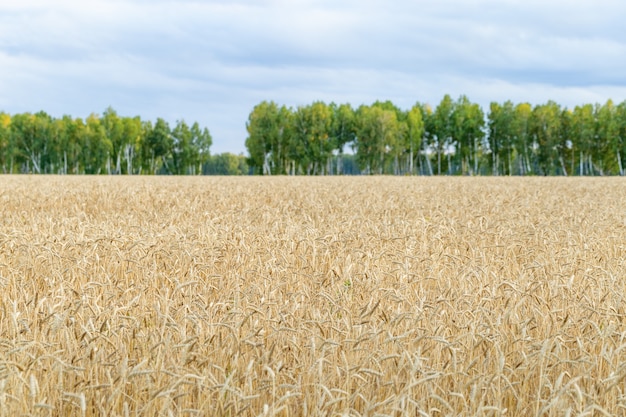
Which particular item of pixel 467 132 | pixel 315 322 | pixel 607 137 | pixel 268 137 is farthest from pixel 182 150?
pixel 315 322

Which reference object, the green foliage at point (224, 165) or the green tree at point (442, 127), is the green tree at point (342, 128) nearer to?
the green tree at point (442, 127)

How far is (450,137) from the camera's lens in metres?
104

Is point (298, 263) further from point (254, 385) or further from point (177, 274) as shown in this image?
point (254, 385)

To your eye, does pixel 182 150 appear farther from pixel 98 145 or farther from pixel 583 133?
pixel 583 133

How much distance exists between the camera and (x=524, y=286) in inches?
221

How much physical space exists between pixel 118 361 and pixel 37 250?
11.9ft

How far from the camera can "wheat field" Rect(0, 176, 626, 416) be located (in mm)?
2979

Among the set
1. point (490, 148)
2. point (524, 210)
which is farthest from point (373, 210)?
point (490, 148)

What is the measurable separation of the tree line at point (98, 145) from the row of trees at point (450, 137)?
54.3 feet

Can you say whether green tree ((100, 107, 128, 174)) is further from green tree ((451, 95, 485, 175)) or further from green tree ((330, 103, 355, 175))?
green tree ((451, 95, 485, 175))

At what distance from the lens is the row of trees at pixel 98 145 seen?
10255 centimetres

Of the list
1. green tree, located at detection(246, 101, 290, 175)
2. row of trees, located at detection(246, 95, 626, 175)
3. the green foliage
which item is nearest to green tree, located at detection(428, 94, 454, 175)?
row of trees, located at detection(246, 95, 626, 175)

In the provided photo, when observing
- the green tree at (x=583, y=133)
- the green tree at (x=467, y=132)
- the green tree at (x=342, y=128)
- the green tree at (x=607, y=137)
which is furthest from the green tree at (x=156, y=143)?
the green tree at (x=607, y=137)

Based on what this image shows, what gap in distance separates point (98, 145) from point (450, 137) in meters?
60.3
